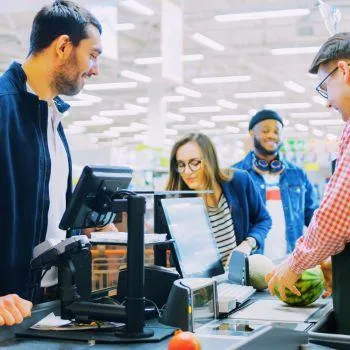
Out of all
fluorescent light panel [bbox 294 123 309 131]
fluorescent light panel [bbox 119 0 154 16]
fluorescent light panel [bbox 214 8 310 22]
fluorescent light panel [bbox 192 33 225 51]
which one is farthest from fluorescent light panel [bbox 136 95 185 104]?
fluorescent light panel [bbox 214 8 310 22]

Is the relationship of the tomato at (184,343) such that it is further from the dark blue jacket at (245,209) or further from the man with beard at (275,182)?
the man with beard at (275,182)

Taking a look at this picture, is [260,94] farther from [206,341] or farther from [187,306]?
[206,341]

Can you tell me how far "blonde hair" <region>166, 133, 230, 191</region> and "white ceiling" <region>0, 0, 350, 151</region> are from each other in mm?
4357

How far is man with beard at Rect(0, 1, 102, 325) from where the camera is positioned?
2.19 metres

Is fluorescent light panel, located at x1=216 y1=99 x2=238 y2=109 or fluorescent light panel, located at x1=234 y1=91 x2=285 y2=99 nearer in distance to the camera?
fluorescent light panel, located at x1=234 y1=91 x2=285 y2=99

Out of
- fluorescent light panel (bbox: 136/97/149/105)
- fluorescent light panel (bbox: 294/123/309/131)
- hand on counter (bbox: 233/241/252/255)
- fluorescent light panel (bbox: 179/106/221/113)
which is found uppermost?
fluorescent light panel (bbox: 179/106/221/113)

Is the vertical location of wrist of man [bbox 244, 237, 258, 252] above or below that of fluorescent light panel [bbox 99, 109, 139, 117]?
below

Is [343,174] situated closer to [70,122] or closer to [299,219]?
[299,219]

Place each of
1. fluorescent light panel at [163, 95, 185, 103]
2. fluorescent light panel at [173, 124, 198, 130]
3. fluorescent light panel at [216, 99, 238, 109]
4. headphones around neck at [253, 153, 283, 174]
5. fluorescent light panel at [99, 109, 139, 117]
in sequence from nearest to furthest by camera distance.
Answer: headphones around neck at [253, 153, 283, 174]
fluorescent light panel at [163, 95, 185, 103]
fluorescent light panel at [216, 99, 238, 109]
fluorescent light panel at [99, 109, 139, 117]
fluorescent light panel at [173, 124, 198, 130]

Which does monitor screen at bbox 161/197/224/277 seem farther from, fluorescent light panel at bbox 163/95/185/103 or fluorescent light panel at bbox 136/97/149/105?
fluorescent light panel at bbox 136/97/149/105

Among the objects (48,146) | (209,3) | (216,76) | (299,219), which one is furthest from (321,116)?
(48,146)

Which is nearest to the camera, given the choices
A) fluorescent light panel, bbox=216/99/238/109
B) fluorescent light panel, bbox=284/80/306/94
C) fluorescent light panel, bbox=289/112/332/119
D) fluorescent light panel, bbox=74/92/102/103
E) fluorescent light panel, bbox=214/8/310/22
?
fluorescent light panel, bbox=214/8/310/22

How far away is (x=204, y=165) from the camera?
338 centimetres

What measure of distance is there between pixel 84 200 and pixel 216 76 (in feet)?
46.6
